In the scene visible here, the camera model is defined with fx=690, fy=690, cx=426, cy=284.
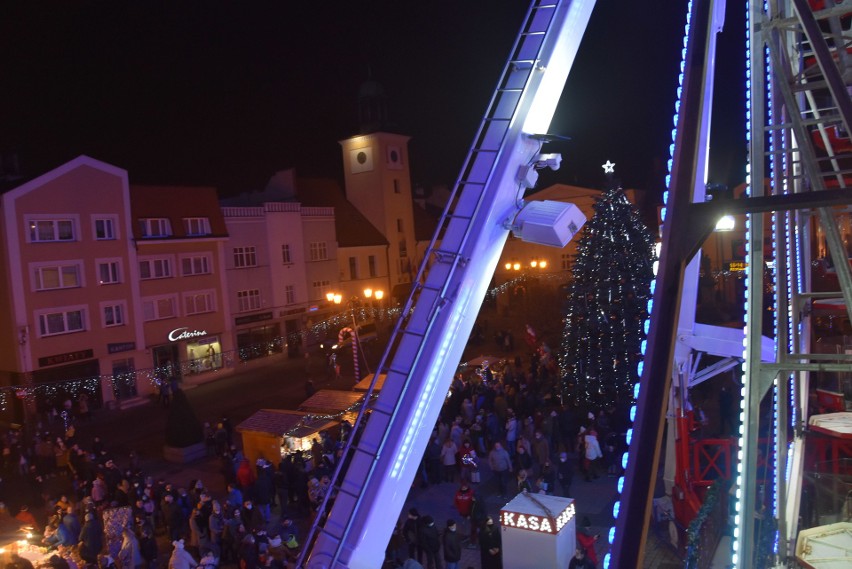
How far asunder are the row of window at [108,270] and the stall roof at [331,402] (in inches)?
627

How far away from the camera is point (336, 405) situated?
61.3 feet

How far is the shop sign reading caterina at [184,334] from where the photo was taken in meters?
33.2

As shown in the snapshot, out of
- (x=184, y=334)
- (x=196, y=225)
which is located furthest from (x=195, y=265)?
(x=184, y=334)

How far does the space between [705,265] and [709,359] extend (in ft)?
61.8

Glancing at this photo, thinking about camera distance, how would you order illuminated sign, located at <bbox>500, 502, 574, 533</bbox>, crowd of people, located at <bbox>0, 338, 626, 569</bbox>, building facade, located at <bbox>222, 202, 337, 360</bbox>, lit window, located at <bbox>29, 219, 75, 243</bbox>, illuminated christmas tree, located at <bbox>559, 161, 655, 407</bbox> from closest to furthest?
illuminated sign, located at <bbox>500, 502, 574, 533</bbox> → crowd of people, located at <bbox>0, 338, 626, 569</bbox> → illuminated christmas tree, located at <bbox>559, 161, 655, 407</bbox> → lit window, located at <bbox>29, 219, 75, 243</bbox> → building facade, located at <bbox>222, 202, 337, 360</bbox>

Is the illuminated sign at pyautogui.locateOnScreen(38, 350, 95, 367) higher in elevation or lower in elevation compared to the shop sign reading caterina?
lower

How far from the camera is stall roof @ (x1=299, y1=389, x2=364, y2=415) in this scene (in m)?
18.4

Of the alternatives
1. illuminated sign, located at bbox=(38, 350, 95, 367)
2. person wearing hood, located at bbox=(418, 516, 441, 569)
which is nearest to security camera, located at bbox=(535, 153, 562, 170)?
person wearing hood, located at bbox=(418, 516, 441, 569)

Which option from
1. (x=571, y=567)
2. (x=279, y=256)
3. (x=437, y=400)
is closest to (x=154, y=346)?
(x=279, y=256)

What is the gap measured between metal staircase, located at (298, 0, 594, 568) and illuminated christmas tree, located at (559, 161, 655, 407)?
52.2 ft

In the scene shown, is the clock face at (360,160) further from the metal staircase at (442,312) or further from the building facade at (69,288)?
the metal staircase at (442,312)

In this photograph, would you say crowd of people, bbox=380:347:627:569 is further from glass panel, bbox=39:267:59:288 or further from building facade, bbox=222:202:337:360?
glass panel, bbox=39:267:59:288

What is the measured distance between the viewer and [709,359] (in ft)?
78.9

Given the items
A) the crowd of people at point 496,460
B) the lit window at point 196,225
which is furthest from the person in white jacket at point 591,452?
the lit window at point 196,225
